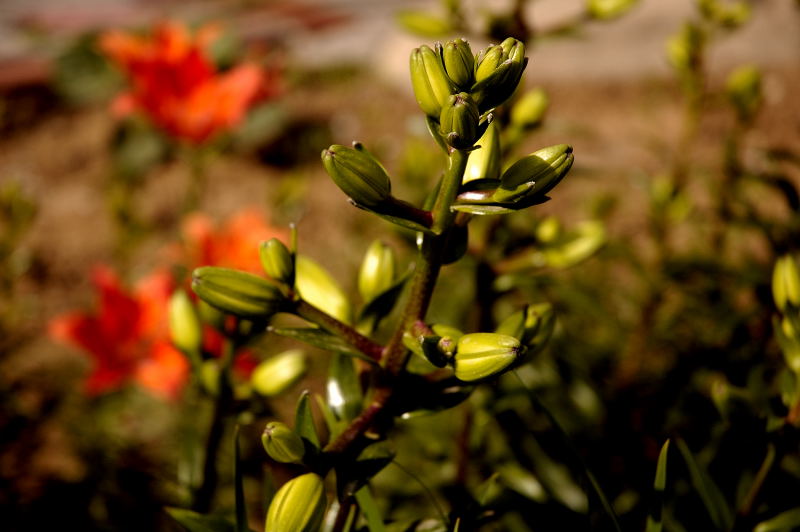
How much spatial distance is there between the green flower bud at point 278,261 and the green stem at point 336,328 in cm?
2

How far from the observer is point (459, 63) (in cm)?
35

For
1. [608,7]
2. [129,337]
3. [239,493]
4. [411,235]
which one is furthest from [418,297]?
[129,337]

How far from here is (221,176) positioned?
1.99 meters

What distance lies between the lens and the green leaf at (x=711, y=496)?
1.70 feet

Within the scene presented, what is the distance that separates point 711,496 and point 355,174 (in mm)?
407

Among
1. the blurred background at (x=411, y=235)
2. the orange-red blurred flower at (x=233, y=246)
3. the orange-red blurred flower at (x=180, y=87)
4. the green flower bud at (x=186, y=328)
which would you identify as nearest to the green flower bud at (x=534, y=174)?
the blurred background at (x=411, y=235)

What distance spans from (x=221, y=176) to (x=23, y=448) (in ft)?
3.27

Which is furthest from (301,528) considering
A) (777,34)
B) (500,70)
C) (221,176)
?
(777,34)

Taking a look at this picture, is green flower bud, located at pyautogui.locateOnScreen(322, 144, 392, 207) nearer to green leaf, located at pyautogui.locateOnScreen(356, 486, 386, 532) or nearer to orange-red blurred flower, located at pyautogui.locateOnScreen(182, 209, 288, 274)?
green leaf, located at pyautogui.locateOnScreen(356, 486, 386, 532)

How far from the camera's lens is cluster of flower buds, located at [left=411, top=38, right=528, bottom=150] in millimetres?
343

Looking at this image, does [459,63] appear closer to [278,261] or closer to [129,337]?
[278,261]

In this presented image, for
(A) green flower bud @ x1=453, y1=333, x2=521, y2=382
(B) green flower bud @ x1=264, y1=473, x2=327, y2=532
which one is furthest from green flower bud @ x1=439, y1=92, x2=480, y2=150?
(B) green flower bud @ x1=264, y1=473, x2=327, y2=532

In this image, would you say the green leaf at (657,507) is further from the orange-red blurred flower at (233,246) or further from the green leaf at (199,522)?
the orange-red blurred flower at (233,246)

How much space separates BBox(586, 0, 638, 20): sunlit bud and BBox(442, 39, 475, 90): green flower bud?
46 centimetres
